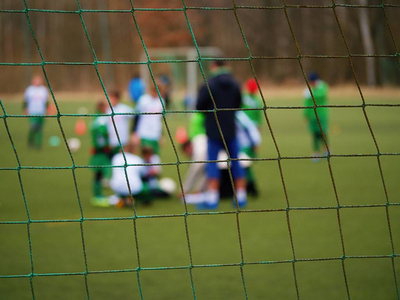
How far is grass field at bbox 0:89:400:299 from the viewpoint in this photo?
5031 millimetres

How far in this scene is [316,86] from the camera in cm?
1245

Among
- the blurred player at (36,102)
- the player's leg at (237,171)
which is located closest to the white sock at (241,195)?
the player's leg at (237,171)

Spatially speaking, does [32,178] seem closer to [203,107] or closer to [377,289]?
[203,107]

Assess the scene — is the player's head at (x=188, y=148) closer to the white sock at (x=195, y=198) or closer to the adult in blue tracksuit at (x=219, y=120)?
the white sock at (x=195, y=198)

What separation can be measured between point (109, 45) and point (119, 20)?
7.76 ft

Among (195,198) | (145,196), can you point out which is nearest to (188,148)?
(195,198)

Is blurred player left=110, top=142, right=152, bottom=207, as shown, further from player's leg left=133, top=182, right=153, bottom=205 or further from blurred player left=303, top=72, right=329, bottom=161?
blurred player left=303, top=72, right=329, bottom=161

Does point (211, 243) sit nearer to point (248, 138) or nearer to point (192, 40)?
point (248, 138)

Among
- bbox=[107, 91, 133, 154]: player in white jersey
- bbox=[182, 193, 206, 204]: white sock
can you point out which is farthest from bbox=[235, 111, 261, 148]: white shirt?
bbox=[107, 91, 133, 154]: player in white jersey

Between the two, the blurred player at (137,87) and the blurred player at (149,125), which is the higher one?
the blurred player at (137,87)

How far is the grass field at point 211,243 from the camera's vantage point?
503 centimetres

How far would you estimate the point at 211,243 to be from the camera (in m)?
6.52

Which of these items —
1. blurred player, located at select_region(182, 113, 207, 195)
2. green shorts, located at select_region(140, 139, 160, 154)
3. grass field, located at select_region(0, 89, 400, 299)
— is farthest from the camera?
green shorts, located at select_region(140, 139, 160, 154)

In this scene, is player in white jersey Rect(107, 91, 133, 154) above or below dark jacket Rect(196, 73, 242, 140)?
above
